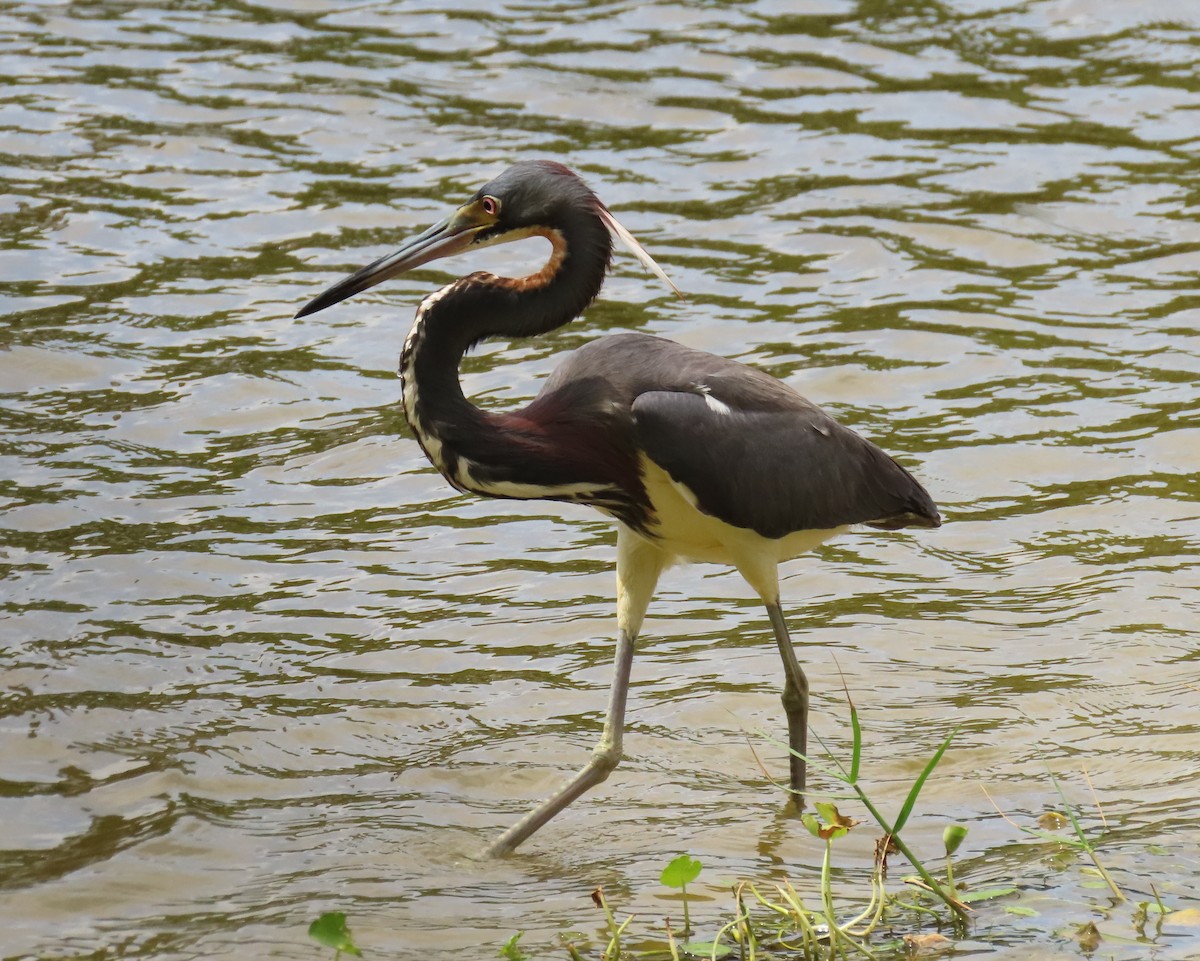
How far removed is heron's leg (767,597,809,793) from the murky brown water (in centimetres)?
16

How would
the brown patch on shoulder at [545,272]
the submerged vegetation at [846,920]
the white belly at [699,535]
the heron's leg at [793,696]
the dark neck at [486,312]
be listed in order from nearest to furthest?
1. the submerged vegetation at [846,920]
2. the dark neck at [486,312]
3. the brown patch on shoulder at [545,272]
4. the white belly at [699,535]
5. the heron's leg at [793,696]

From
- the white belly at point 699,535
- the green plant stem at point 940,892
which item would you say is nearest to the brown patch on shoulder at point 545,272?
the white belly at point 699,535

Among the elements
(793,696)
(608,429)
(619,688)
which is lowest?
(793,696)

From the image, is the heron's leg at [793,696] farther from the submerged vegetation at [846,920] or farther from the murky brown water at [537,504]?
the submerged vegetation at [846,920]

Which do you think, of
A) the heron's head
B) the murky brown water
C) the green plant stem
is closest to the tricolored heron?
the heron's head

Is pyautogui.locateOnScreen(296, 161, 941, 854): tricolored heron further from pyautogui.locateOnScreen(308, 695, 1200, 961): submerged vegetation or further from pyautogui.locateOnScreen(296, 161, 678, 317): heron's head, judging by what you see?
pyautogui.locateOnScreen(308, 695, 1200, 961): submerged vegetation

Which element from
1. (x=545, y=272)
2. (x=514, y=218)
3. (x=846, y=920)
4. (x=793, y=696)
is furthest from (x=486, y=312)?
(x=846, y=920)

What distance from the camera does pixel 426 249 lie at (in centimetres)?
553

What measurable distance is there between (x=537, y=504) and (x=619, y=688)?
2661mm

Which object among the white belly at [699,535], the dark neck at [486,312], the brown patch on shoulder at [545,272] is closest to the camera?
the dark neck at [486,312]

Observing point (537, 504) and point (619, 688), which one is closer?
point (619, 688)

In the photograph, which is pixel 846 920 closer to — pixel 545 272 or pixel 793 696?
pixel 793 696

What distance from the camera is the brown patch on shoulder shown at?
5347mm

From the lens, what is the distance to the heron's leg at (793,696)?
5.83m
